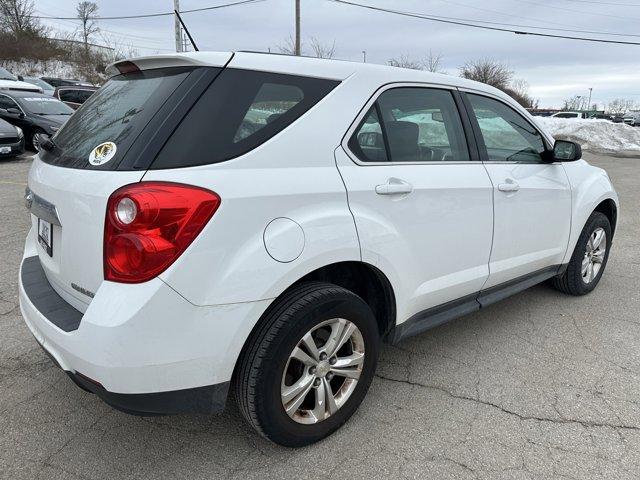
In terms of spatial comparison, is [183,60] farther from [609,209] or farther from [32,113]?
[32,113]

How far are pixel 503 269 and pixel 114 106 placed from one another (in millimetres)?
2418

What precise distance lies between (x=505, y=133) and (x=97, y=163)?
258cm

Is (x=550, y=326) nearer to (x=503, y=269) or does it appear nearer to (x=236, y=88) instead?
(x=503, y=269)

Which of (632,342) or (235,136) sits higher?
(235,136)

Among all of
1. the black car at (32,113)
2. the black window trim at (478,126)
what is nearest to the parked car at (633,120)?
the black car at (32,113)

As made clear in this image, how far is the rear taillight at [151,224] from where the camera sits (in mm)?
1799

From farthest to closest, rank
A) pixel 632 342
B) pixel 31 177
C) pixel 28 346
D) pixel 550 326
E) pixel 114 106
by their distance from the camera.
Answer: pixel 550 326, pixel 632 342, pixel 28 346, pixel 31 177, pixel 114 106

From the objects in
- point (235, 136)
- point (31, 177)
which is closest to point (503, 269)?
point (235, 136)

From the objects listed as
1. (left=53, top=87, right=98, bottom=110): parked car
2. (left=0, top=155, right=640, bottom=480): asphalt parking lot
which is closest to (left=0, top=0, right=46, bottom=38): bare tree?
(left=53, top=87, right=98, bottom=110): parked car

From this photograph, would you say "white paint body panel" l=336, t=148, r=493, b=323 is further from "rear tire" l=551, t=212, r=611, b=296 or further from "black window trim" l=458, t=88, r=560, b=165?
"rear tire" l=551, t=212, r=611, b=296

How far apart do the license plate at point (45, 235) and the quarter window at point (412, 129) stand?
1.41 m

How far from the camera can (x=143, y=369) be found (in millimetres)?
1832

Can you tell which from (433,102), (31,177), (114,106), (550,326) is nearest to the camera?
(114,106)

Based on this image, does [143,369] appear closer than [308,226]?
Yes
